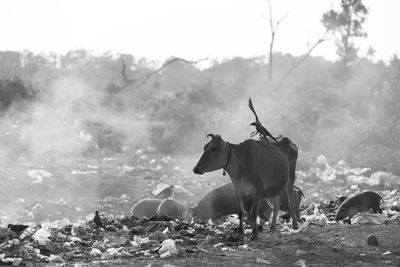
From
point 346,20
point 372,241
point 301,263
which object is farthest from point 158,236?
point 346,20

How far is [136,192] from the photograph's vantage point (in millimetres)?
14258

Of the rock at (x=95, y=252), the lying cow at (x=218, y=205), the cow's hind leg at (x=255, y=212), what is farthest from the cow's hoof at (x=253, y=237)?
the lying cow at (x=218, y=205)

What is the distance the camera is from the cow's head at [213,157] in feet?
23.1

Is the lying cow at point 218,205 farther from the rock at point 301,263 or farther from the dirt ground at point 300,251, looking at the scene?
the rock at point 301,263

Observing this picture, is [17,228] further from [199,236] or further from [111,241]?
[199,236]

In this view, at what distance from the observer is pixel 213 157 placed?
7.09 metres

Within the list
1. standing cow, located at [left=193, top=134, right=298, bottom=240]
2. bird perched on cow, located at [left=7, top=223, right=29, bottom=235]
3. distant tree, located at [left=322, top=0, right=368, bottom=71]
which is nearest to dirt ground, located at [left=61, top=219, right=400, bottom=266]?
standing cow, located at [left=193, top=134, right=298, bottom=240]

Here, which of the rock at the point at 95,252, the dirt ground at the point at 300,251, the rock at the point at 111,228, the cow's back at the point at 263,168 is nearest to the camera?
the dirt ground at the point at 300,251

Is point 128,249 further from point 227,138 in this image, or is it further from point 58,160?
point 227,138

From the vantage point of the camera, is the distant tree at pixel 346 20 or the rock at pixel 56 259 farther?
the distant tree at pixel 346 20

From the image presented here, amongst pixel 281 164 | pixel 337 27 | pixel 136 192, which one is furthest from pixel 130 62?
pixel 281 164

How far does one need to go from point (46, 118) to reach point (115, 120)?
7.68ft

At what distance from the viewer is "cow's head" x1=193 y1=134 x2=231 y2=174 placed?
7.04 metres

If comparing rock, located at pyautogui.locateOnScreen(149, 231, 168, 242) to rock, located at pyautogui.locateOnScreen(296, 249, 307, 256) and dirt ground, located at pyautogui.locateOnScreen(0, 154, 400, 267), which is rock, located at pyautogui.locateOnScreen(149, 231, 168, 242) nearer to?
dirt ground, located at pyautogui.locateOnScreen(0, 154, 400, 267)
